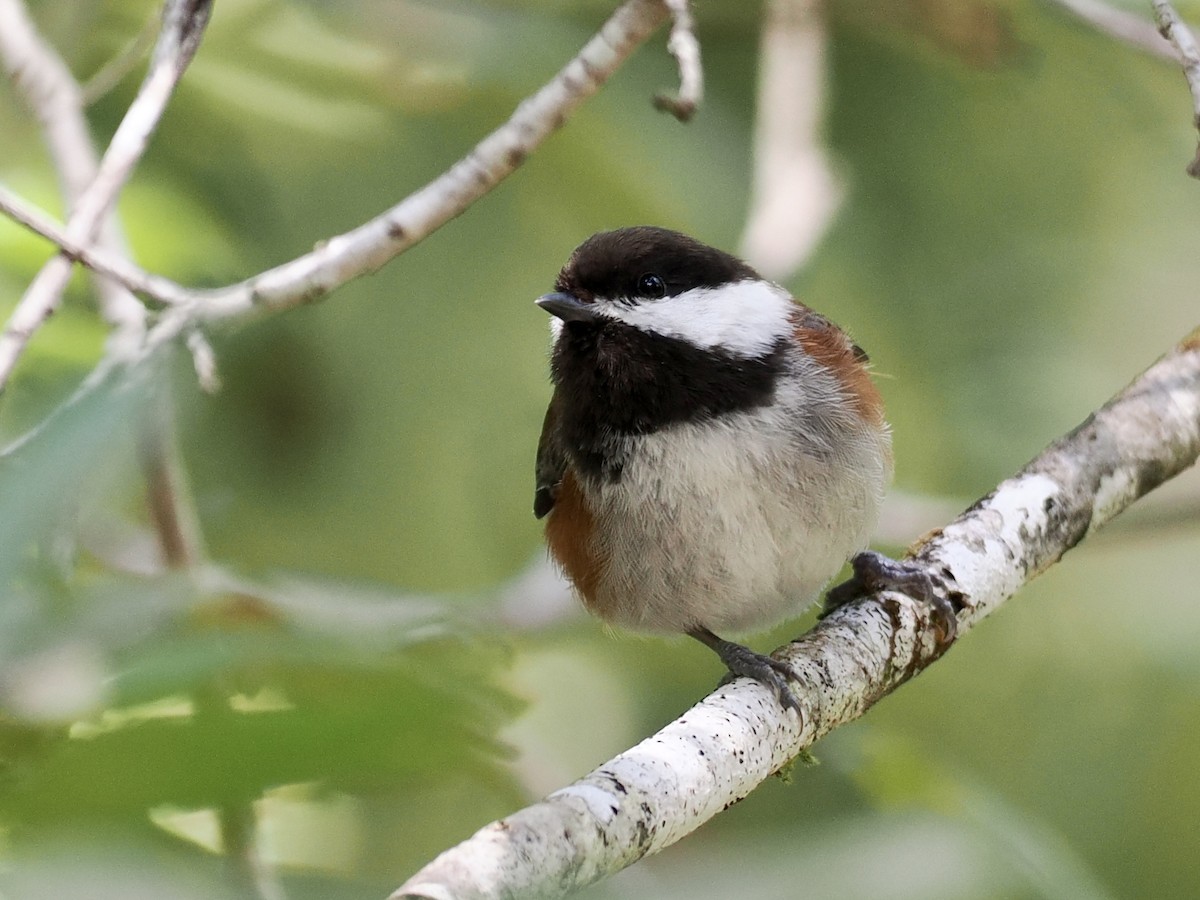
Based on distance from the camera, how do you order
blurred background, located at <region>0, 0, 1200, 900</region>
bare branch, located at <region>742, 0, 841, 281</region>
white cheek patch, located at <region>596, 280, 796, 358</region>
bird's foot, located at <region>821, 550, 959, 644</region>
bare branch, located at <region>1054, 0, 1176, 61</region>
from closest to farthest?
bird's foot, located at <region>821, 550, 959, 644</region>
white cheek patch, located at <region>596, 280, 796, 358</region>
bare branch, located at <region>1054, 0, 1176, 61</region>
blurred background, located at <region>0, 0, 1200, 900</region>
bare branch, located at <region>742, 0, 841, 281</region>

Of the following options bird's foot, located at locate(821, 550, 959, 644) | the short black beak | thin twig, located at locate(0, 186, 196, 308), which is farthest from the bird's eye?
thin twig, located at locate(0, 186, 196, 308)

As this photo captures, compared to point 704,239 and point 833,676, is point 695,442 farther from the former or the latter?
point 704,239

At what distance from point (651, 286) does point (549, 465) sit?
54 centimetres

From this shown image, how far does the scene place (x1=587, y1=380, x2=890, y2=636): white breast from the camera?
2.55 meters

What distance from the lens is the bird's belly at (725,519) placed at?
255 centimetres

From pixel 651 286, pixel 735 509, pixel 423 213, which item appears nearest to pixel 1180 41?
pixel 651 286

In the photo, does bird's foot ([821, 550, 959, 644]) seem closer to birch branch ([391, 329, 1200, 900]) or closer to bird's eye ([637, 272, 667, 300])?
birch branch ([391, 329, 1200, 900])

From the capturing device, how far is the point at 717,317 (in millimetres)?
2695

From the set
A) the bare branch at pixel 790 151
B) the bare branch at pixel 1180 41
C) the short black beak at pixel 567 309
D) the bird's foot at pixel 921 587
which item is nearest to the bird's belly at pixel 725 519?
the bird's foot at pixel 921 587

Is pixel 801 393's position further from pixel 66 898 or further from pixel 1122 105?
pixel 1122 105

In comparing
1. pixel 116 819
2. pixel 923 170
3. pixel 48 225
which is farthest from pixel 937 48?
pixel 116 819

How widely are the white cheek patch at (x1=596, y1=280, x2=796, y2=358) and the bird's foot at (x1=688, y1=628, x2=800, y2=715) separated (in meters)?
0.65

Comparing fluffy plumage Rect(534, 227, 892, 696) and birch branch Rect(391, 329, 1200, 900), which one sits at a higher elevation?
fluffy plumage Rect(534, 227, 892, 696)

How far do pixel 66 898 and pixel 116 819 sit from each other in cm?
8
